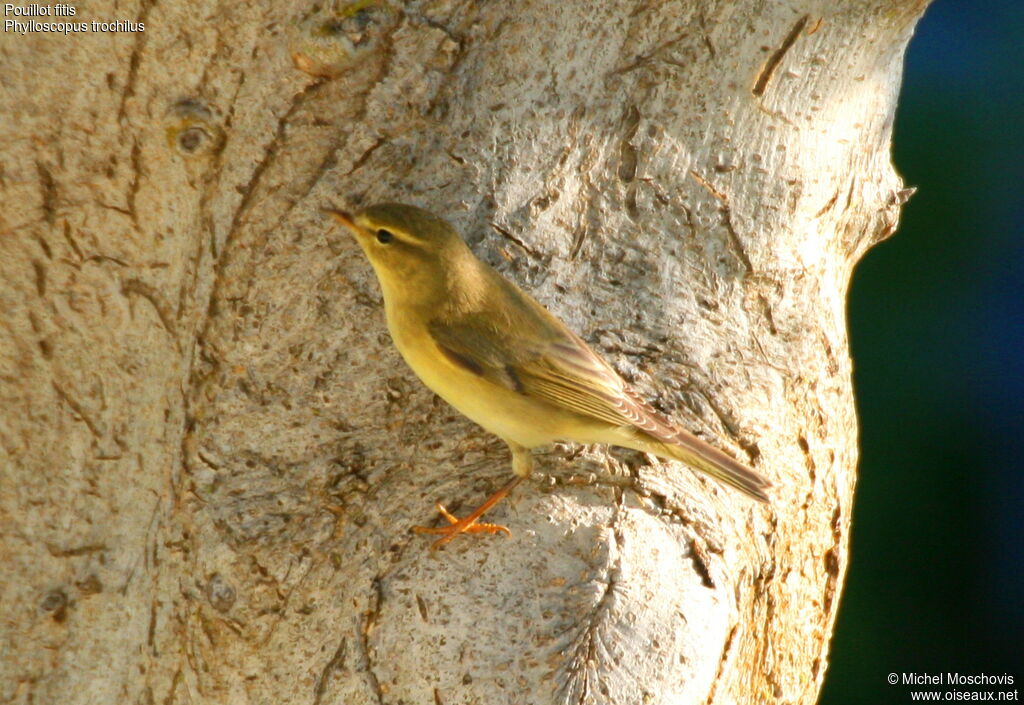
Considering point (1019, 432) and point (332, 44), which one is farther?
point (1019, 432)

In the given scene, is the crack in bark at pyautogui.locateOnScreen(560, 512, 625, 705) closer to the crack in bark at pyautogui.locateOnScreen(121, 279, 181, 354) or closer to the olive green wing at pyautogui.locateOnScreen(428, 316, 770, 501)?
the olive green wing at pyautogui.locateOnScreen(428, 316, 770, 501)

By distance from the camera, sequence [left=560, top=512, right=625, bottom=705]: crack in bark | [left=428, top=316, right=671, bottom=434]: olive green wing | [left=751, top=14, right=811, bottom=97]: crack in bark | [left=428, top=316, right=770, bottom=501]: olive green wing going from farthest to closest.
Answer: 1. [left=751, top=14, right=811, bottom=97]: crack in bark
2. [left=428, top=316, right=671, bottom=434]: olive green wing
3. [left=428, top=316, right=770, bottom=501]: olive green wing
4. [left=560, top=512, right=625, bottom=705]: crack in bark

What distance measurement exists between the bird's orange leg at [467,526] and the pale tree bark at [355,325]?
30 mm

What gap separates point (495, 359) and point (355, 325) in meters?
0.38

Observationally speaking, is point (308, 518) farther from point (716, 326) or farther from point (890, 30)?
point (890, 30)

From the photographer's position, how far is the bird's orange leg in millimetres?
2512

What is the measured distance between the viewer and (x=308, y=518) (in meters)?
2.63

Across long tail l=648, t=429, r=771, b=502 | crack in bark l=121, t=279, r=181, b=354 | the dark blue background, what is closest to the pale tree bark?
crack in bark l=121, t=279, r=181, b=354

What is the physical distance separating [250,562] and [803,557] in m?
1.45

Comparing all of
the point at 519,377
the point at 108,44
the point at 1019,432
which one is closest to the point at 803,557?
the point at 519,377

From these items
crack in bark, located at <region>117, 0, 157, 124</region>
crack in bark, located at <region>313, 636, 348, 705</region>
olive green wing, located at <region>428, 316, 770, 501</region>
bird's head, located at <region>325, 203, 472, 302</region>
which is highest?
crack in bark, located at <region>117, 0, 157, 124</region>

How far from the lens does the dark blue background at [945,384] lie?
475 centimetres

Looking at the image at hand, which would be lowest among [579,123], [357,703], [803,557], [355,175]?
[357,703]

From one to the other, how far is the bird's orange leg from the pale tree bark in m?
0.03
